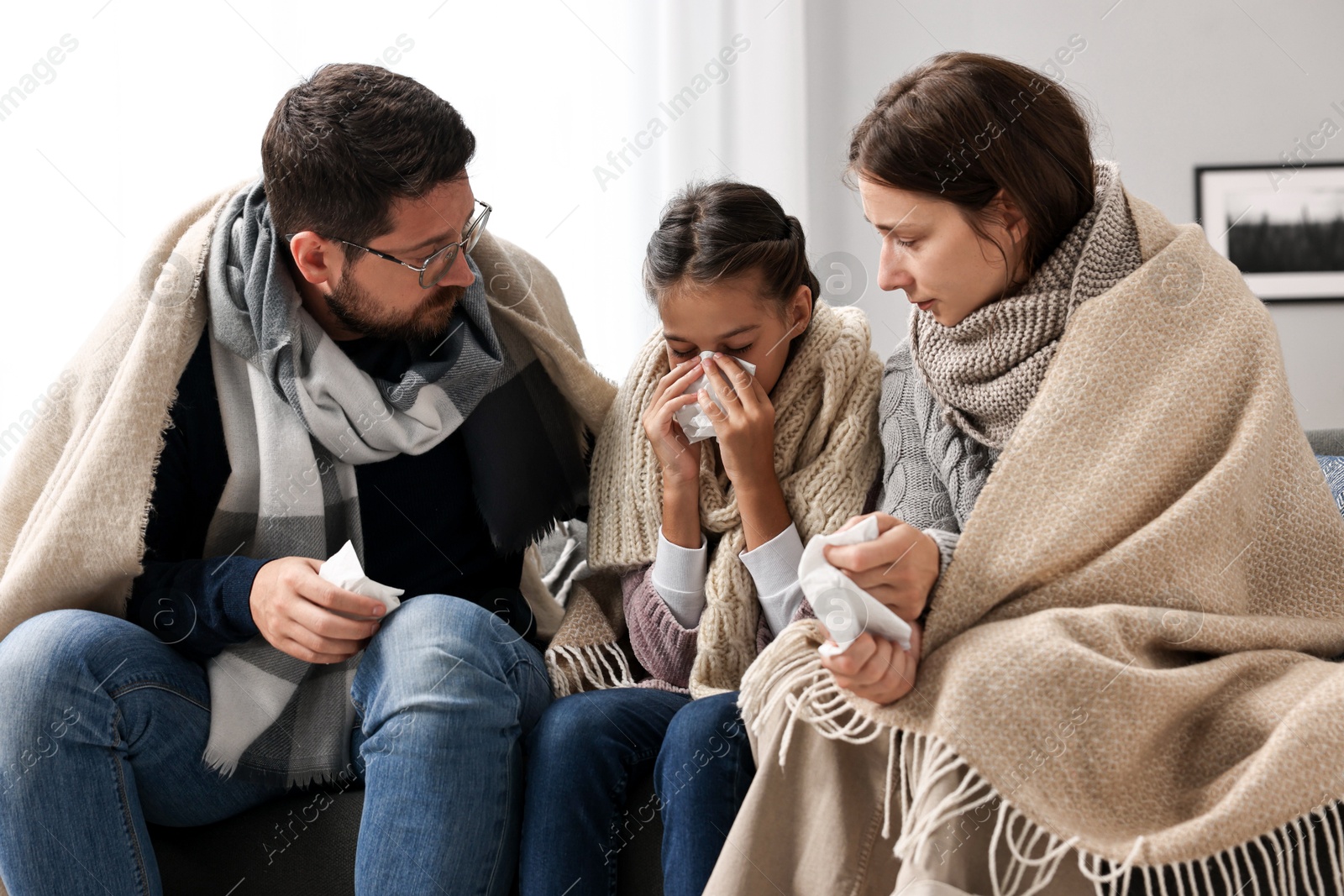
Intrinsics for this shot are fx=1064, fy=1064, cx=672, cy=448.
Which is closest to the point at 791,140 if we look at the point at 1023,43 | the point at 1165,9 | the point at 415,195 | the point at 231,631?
the point at 1023,43

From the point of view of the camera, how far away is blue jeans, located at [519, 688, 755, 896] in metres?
1.01

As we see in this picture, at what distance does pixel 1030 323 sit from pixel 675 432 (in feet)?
1.40

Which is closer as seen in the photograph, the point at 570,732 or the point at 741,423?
the point at 570,732

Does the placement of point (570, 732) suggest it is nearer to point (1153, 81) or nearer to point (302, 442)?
point (302, 442)

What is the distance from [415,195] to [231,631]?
51cm

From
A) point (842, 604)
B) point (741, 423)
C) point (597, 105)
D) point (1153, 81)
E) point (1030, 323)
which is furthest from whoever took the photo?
point (1153, 81)

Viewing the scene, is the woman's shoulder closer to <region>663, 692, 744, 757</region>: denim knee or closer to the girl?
the girl

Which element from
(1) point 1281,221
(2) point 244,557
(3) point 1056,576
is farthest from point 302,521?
(1) point 1281,221

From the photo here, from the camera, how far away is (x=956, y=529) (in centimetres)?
115

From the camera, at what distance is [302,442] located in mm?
1227

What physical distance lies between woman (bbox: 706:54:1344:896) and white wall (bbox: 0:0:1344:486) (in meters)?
1.20

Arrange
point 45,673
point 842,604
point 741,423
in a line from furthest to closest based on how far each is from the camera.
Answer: point 741,423 < point 45,673 < point 842,604

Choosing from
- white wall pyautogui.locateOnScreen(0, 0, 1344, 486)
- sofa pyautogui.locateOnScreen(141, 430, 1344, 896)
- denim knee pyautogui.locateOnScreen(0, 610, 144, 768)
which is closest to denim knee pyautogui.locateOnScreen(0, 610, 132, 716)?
denim knee pyautogui.locateOnScreen(0, 610, 144, 768)

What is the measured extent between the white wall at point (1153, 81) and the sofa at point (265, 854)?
176cm
